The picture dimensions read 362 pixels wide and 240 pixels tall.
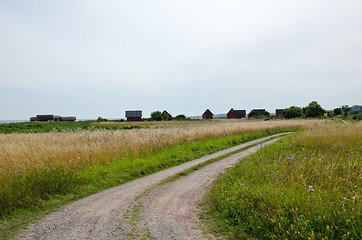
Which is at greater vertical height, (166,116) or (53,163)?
(166,116)

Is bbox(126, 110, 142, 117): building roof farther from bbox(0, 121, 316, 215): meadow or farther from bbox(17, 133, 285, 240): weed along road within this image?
bbox(17, 133, 285, 240): weed along road

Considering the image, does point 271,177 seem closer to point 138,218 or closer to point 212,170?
point 212,170

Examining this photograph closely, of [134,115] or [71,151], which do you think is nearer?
[71,151]

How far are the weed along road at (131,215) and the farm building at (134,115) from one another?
329 feet

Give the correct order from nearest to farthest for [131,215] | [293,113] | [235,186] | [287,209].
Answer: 1. [287,209]
2. [131,215]
3. [235,186]
4. [293,113]

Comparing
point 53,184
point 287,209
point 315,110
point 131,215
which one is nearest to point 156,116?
point 315,110

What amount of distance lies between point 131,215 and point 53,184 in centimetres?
375

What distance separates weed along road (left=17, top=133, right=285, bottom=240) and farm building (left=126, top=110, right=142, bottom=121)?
10026cm

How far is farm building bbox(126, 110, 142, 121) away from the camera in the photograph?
106650 mm

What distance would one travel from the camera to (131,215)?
573cm

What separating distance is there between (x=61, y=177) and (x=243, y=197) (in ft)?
21.6

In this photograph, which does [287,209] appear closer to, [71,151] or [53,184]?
[53,184]

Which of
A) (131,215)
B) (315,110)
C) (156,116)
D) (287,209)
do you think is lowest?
(131,215)

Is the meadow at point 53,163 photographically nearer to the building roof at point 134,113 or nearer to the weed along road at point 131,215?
the weed along road at point 131,215
